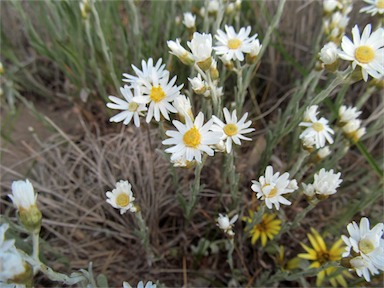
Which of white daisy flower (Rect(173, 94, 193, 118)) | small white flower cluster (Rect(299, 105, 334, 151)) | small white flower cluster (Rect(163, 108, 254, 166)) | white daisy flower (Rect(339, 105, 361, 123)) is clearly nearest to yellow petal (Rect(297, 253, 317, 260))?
small white flower cluster (Rect(299, 105, 334, 151))

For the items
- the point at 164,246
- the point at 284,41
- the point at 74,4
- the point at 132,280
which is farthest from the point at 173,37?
the point at 132,280

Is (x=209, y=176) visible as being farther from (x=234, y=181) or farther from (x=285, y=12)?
(x=285, y=12)

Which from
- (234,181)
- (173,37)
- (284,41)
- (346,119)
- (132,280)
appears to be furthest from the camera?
(284,41)

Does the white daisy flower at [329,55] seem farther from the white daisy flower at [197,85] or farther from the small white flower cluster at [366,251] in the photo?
the small white flower cluster at [366,251]

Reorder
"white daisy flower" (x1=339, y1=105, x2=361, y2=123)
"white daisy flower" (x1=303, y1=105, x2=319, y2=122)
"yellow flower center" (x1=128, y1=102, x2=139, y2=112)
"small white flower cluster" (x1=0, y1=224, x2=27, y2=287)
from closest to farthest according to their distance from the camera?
"small white flower cluster" (x1=0, y1=224, x2=27, y2=287), "yellow flower center" (x1=128, y1=102, x2=139, y2=112), "white daisy flower" (x1=303, y1=105, x2=319, y2=122), "white daisy flower" (x1=339, y1=105, x2=361, y2=123)

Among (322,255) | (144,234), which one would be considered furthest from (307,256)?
(144,234)

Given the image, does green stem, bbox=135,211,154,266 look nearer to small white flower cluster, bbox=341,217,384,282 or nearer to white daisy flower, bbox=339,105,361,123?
small white flower cluster, bbox=341,217,384,282
